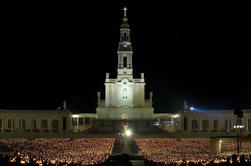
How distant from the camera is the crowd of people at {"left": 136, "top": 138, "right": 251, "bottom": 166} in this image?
1475 inches

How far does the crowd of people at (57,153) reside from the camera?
37.6 metres

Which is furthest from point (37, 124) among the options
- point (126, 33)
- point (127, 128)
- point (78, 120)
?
point (126, 33)

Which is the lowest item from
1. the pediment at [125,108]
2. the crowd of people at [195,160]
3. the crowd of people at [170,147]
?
the crowd of people at [195,160]

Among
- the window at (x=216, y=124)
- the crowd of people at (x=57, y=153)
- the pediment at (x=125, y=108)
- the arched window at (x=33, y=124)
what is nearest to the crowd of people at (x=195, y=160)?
the crowd of people at (x=57, y=153)

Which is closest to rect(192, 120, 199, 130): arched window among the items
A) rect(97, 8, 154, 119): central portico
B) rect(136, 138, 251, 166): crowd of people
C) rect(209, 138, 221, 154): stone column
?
rect(97, 8, 154, 119): central portico

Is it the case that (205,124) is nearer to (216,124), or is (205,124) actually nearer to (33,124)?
(216,124)

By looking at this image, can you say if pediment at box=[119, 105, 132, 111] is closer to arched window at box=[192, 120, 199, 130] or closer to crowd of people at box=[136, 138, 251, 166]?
arched window at box=[192, 120, 199, 130]

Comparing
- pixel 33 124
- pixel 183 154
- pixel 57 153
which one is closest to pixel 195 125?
pixel 33 124

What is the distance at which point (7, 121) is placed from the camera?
74.0 metres

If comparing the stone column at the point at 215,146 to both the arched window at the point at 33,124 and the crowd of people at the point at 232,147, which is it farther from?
the arched window at the point at 33,124

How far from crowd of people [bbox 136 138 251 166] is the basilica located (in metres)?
15.0

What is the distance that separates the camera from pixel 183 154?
43.2 meters

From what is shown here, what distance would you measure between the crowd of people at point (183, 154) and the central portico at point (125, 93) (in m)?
23.3

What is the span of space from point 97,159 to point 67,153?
6217 mm
